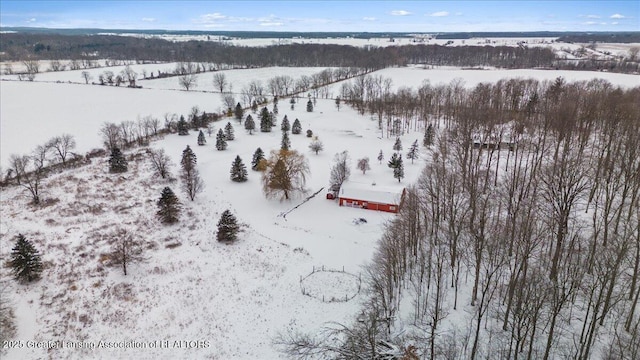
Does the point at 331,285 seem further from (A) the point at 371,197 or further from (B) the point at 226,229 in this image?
(A) the point at 371,197

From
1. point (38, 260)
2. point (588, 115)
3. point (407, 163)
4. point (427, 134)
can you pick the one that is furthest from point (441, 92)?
point (38, 260)

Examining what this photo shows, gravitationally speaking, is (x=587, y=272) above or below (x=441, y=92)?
below

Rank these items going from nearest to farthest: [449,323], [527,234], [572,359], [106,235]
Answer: [572,359]
[527,234]
[449,323]
[106,235]

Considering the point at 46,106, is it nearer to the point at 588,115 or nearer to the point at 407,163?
the point at 407,163

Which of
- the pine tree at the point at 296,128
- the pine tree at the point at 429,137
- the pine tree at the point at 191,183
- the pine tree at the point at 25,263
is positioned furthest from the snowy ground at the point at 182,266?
the pine tree at the point at 296,128

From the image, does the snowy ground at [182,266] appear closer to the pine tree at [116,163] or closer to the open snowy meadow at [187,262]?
the open snowy meadow at [187,262]

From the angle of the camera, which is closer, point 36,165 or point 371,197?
point 371,197

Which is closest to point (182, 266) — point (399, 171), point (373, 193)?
point (373, 193)
